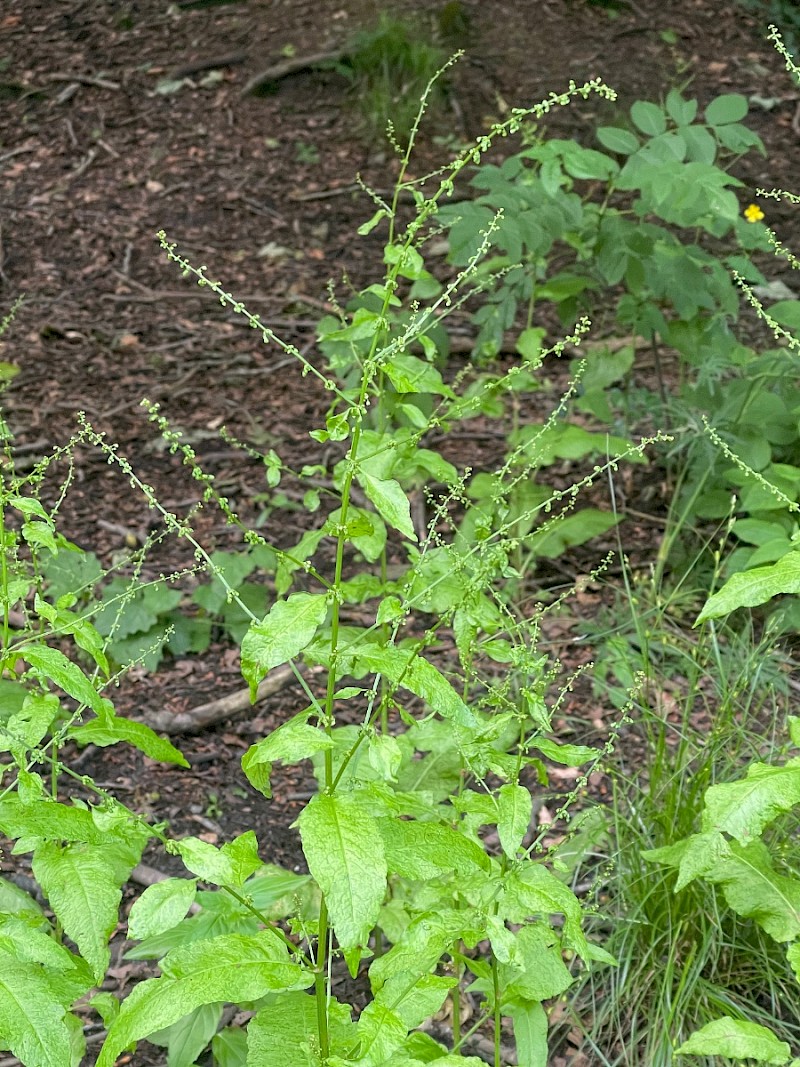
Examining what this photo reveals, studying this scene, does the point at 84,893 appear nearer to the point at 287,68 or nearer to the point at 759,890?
the point at 759,890

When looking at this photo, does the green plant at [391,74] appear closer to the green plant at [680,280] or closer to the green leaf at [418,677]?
the green plant at [680,280]

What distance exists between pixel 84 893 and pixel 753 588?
115 cm

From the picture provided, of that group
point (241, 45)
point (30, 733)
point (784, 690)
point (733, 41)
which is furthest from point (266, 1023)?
point (733, 41)

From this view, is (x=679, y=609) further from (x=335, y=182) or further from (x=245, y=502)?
(x=335, y=182)

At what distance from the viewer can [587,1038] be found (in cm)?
245

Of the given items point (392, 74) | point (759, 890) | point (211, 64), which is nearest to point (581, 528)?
point (759, 890)

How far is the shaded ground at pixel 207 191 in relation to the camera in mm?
4535

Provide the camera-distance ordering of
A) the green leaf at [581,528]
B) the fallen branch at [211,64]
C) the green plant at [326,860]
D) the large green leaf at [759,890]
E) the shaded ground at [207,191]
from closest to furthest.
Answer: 1. the green plant at [326,860]
2. the large green leaf at [759,890]
3. the green leaf at [581,528]
4. the shaded ground at [207,191]
5. the fallen branch at [211,64]

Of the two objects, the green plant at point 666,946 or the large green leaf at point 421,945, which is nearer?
the large green leaf at point 421,945

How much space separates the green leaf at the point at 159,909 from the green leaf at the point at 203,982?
5cm

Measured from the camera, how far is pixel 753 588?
1943 mm

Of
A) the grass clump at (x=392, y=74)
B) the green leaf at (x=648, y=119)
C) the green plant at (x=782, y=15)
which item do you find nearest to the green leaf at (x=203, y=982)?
the green leaf at (x=648, y=119)

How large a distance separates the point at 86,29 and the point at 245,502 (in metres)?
4.29

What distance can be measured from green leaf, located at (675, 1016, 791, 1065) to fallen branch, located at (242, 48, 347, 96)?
583 centimetres
